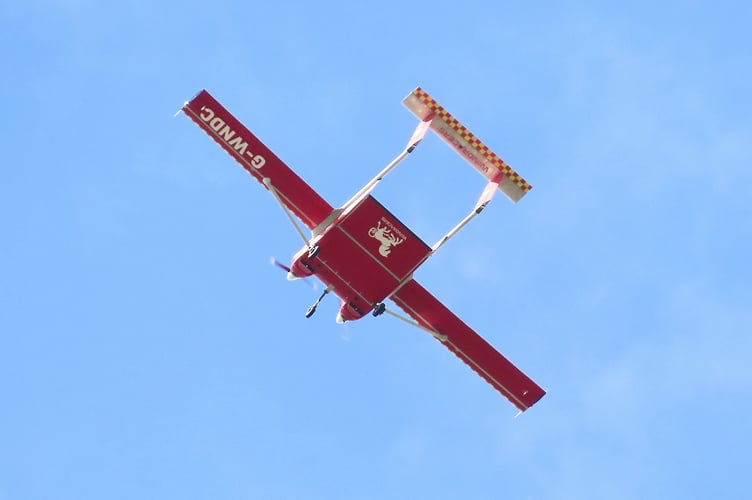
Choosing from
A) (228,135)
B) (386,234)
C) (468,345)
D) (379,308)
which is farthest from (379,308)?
(228,135)

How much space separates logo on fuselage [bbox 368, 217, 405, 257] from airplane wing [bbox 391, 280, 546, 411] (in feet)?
9.90

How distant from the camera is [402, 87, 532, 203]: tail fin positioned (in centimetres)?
3900

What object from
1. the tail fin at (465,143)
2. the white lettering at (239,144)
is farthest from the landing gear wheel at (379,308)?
the white lettering at (239,144)

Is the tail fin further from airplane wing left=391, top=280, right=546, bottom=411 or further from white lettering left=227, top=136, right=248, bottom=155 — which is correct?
white lettering left=227, top=136, right=248, bottom=155

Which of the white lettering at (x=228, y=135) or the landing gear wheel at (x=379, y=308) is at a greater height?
the white lettering at (x=228, y=135)

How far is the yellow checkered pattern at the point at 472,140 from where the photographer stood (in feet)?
128

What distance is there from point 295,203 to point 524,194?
23.3ft

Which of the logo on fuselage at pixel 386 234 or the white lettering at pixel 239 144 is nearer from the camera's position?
the logo on fuselage at pixel 386 234

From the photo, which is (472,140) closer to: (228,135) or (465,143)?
(465,143)

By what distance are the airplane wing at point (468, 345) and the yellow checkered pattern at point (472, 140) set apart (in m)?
4.56

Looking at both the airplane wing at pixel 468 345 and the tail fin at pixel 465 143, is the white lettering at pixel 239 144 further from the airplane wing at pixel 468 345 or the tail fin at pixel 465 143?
the airplane wing at pixel 468 345

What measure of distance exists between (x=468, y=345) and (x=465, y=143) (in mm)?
6969

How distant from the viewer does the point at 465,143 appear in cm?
3934

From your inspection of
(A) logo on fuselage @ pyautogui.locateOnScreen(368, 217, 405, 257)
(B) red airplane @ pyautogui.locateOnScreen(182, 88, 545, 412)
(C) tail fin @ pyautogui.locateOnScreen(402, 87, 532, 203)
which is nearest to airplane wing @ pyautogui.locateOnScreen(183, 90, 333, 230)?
(B) red airplane @ pyautogui.locateOnScreen(182, 88, 545, 412)
